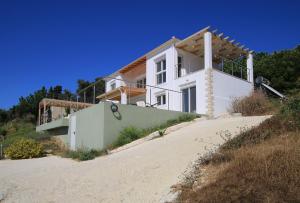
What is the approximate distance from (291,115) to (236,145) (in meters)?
2.52

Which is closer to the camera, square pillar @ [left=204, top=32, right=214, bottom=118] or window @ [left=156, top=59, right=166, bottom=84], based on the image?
square pillar @ [left=204, top=32, right=214, bottom=118]

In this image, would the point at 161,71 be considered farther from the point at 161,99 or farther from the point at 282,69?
the point at 282,69

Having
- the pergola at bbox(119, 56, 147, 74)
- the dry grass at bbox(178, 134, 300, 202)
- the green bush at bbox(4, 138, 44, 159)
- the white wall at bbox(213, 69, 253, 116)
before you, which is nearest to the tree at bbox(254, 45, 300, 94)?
the white wall at bbox(213, 69, 253, 116)

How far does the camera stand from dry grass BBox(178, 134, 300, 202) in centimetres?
487

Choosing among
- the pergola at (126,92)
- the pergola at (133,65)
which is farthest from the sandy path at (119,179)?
the pergola at (133,65)

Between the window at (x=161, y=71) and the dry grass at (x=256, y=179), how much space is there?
17.7 m

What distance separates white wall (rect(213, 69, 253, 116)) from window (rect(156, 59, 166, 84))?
5223 millimetres

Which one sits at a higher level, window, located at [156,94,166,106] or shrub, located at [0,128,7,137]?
window, located at [156,94,166,106]

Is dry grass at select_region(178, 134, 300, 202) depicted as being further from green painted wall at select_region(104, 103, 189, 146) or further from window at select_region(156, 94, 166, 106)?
window at select_region(156, 94, 166, 106)

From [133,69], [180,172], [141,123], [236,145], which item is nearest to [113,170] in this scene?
[180,172]

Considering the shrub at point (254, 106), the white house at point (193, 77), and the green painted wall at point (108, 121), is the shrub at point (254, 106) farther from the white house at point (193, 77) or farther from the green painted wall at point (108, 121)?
the green painted wall at point (108, 121)

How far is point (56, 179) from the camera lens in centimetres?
912

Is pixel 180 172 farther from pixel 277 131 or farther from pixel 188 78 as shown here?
pixel 188 78

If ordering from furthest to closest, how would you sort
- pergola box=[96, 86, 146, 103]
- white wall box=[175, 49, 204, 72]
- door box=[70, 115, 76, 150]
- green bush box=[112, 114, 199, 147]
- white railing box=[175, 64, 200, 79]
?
pergola box=[96, 86, 146, 103] < white wall box=[175, 49, 204, 72] < white railing box=[175, 64, 200, 79] < door box=[70, 115, 76, 150] < green bush box=[112, 114, 199, 147]
